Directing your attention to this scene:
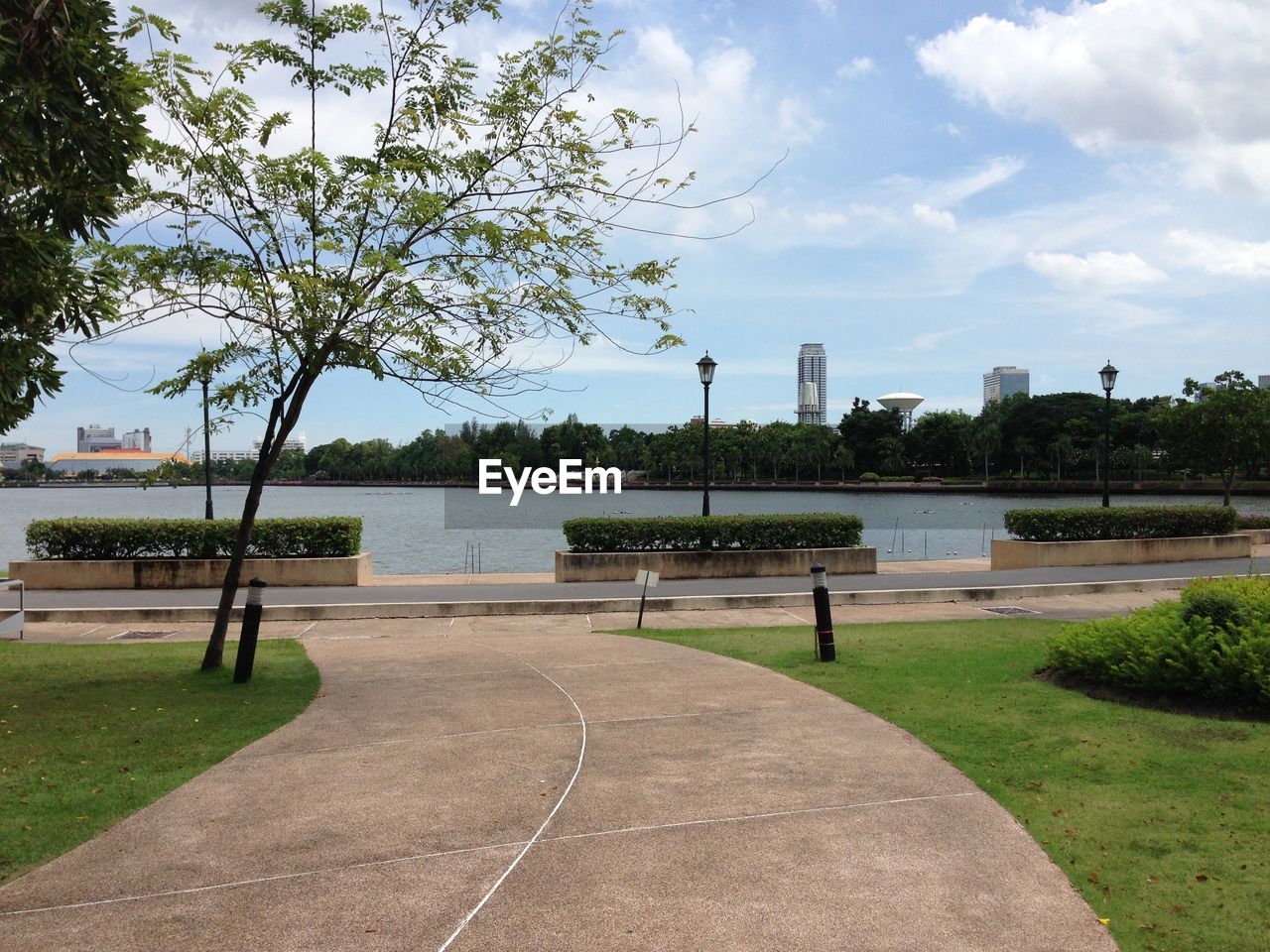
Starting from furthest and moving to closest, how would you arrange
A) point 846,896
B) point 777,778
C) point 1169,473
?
point 1169,473 < point 777,778 < point 846,896

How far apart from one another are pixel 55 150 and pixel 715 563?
16.1 m

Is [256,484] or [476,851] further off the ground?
[256,484]

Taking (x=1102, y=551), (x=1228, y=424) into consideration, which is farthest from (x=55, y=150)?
(x=1228, y=424)

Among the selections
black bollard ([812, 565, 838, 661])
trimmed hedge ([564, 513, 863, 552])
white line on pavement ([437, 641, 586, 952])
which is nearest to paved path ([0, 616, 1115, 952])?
white line on pavement ([437, 641, 586, 952])

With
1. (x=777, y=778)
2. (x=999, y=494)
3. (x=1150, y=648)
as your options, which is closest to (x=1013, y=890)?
(x=777, y=778)

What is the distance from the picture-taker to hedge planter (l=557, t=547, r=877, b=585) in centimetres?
2114

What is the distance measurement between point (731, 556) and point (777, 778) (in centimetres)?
1492

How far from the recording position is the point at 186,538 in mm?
20469

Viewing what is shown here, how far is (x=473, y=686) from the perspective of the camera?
412 inches

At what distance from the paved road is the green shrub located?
896 centimetres

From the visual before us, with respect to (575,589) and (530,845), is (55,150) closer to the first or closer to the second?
(530,845)

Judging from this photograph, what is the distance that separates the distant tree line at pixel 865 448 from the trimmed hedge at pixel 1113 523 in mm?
77463

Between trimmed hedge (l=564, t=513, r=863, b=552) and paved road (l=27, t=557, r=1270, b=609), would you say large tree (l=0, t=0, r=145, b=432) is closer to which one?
paved road (l=27, t=557, r=1270, b=609)

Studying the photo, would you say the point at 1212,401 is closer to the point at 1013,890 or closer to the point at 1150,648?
the point at 1150,648
